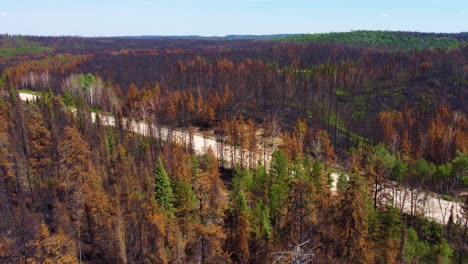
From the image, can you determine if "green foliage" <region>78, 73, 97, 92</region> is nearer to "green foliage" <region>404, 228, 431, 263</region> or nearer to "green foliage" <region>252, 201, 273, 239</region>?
"green foliage" <region>252, 201, 273, 239</region>

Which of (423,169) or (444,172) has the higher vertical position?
(423,169)

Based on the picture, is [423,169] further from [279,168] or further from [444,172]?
[279,168]

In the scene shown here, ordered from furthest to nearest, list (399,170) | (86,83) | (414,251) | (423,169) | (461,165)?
(86,83), (461,165), (423,169), (399,170), (414,251)

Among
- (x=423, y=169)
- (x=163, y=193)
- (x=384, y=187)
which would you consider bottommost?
(x=423, y=169)

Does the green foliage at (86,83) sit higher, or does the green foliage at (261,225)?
the green foliage at (86,83)

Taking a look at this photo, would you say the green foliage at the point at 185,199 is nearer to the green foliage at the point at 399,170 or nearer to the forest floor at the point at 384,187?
the forest floor at the point at 384,187

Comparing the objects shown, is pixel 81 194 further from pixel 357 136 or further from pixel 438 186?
pixel 357 136

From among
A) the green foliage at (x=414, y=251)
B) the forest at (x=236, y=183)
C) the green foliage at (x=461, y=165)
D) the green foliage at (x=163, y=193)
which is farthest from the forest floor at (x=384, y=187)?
the green foliage at (x=163, y=193)

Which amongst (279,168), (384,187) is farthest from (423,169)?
(279,168)
